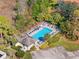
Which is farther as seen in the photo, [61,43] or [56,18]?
[56,18]

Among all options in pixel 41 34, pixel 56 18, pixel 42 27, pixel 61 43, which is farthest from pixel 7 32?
pixel 56 18

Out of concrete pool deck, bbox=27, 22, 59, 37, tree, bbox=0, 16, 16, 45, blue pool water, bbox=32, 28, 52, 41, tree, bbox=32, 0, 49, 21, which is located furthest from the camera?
tree, bbox=32, 0, 49, 21

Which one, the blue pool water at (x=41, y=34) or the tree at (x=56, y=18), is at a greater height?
the tree at (x=56, y=18)

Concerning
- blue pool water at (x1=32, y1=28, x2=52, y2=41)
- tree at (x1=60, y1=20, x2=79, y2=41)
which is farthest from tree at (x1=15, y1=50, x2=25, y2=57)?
tree at (x1=60, y1=20, x2=79, y2=41)

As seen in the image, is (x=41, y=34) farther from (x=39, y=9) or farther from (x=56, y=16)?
(x=39, y=9)

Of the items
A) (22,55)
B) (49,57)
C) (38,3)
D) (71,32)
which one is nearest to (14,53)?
(22,55)

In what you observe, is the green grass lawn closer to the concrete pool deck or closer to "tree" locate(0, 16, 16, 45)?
the concrete pool deck

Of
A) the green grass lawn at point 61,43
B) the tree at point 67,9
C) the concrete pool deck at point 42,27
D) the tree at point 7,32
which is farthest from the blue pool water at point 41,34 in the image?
the tree at point 67,9

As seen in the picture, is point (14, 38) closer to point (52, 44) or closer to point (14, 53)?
point (14, 53)

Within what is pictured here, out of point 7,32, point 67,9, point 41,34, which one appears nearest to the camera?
point 7,32

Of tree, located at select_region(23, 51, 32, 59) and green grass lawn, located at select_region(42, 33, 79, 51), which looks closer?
tree, located at select_region(23, 51, 32, 59)

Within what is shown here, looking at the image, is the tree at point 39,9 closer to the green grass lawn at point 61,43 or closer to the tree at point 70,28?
the tree at point 70,28
